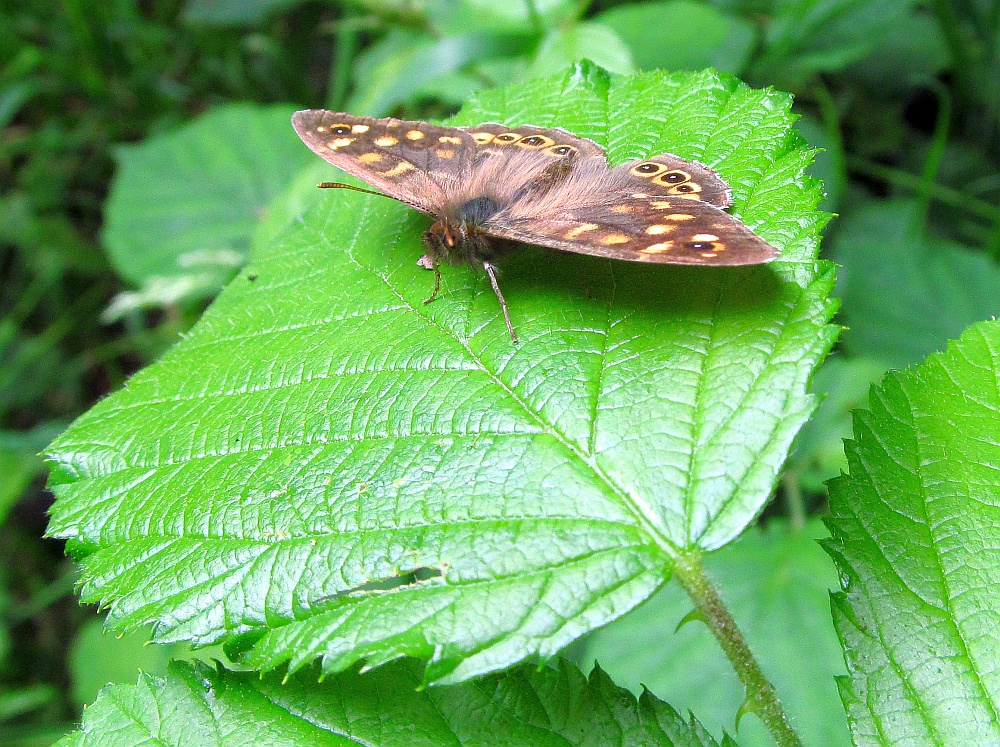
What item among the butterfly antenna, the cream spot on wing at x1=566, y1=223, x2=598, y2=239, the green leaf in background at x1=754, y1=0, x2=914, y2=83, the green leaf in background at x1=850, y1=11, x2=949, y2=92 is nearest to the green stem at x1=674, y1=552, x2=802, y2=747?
the cream spot on wing at x1=566, y1=223, x2=598, y2=239

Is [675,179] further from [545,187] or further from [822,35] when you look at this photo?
[822,35]

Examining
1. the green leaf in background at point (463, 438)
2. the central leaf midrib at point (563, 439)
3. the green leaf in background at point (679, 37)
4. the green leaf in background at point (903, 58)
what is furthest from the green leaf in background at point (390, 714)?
the green leaf in background at point (903, 58)

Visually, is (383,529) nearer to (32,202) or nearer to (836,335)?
(836,335)

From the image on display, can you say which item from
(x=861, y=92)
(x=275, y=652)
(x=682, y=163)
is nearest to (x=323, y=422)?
(x=275, y=652)

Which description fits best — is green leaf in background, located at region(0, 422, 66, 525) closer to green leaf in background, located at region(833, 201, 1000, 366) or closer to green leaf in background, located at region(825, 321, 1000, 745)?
green leaf in background, located at region(825, 321, 1000, 745)

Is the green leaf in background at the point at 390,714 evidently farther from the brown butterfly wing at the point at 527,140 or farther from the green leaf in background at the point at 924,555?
the brown butterfly wing at the point at 527,140

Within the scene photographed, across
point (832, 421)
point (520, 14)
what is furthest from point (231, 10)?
point (832, 421)
